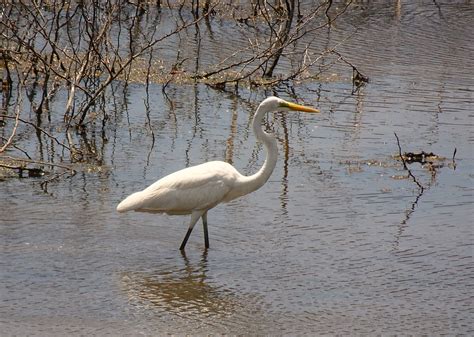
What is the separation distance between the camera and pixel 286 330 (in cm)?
696

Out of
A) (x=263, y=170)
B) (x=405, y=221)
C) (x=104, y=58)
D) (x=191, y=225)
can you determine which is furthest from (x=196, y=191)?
(x=104, y=58)

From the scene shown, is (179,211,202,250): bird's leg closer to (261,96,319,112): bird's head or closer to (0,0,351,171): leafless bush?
(261,96,319,112): bird's head

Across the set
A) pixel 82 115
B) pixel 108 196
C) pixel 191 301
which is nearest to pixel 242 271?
pixel 191 301

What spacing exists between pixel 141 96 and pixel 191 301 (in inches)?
302

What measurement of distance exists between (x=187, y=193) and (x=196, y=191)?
75 millimetres

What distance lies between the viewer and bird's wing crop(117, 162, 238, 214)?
866 cm

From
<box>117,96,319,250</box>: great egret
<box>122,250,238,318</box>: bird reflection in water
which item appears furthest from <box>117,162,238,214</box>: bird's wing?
<box>122,250,238,318</box>: bird reflection in water

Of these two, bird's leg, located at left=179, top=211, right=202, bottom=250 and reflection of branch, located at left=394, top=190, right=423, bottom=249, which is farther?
reflection of branch, located at left=394, top=190, right=423, bottom=249

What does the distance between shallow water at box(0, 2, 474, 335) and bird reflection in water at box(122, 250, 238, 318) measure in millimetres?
14

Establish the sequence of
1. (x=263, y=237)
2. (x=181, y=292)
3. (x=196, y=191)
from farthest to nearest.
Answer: (x=263, y=237), (x=196, y=191), (x=181, y=292)

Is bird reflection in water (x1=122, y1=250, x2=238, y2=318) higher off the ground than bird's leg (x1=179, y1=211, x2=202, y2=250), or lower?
lower

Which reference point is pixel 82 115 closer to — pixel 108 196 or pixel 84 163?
pixel 84 163

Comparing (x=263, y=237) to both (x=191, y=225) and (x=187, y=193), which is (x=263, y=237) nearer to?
(x=191, y=225)

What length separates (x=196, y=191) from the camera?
28.5ft
